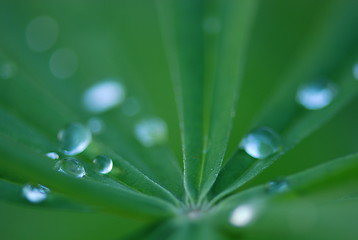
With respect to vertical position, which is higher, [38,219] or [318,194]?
[38,219]

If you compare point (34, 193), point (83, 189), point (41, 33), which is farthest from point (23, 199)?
point (41, 33)

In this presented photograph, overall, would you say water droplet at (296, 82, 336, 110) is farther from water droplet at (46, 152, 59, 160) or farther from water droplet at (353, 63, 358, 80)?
water droplet at (46, 152, 59, 160)

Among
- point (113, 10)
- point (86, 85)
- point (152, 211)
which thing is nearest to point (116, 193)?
point (152, 211)

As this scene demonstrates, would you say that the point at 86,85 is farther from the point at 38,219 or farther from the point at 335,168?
the point at 335,168

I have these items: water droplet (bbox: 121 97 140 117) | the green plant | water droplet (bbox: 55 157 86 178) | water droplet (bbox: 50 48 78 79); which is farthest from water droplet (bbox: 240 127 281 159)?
water droplet (bbox: 50 48 78 79)

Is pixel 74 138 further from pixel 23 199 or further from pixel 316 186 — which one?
pixel 316 186

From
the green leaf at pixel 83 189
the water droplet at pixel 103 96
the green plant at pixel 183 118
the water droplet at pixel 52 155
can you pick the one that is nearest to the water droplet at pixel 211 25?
the green plant at pixel 183 118
